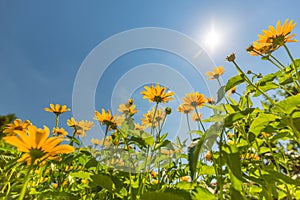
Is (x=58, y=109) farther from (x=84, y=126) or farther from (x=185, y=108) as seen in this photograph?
(x=185, y=108)

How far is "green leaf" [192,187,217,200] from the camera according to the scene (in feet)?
1.95

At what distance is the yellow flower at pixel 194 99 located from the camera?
1.14m

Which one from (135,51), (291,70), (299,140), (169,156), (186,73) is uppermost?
(135,51)

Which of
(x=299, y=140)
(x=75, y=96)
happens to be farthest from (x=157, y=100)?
(x=299, y=140)

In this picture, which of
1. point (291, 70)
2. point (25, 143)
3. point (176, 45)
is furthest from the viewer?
point (176, 45)

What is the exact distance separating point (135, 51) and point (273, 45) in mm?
569

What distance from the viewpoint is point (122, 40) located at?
3.90 ft

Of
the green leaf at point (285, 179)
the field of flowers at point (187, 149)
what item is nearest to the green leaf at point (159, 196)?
the field of flowers at point (187, 149)

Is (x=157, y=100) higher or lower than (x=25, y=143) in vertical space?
higher

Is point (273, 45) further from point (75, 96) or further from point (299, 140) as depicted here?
point (75, 96)

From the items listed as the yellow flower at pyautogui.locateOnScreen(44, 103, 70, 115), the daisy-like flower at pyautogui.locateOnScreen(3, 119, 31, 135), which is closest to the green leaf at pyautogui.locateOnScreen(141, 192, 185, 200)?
the daisy-like flower at pyautogui.locateOnScreen(3, 119, 31, 135)

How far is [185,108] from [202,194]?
0.63 m

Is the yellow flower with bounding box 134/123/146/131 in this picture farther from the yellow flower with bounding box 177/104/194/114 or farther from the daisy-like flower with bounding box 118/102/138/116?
the yellow flower with bounding box 177/104/194/114

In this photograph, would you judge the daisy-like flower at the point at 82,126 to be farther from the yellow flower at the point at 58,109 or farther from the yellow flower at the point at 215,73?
the yellow flower at the point at 215,73
